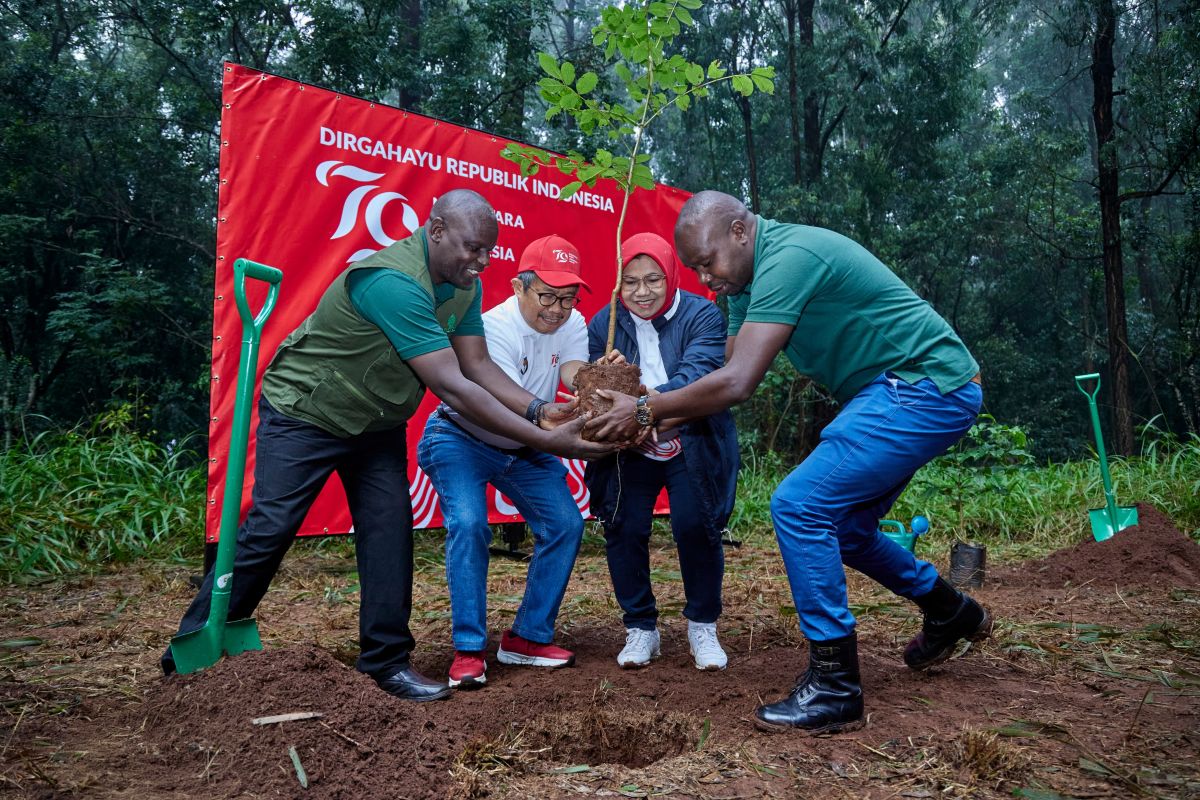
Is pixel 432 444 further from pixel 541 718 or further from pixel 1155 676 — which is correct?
pixel 1155 676

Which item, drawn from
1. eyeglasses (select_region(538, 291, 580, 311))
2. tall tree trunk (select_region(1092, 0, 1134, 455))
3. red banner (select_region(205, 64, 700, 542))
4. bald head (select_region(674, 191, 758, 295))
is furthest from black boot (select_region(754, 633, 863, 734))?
tall tree trunk (select_region(1092, 0, 1134, 455))

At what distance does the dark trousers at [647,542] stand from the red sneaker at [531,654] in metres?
0.29

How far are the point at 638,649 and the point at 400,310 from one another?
154cm

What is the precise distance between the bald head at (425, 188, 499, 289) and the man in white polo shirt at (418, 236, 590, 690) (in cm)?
45

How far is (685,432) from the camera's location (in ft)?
10.7

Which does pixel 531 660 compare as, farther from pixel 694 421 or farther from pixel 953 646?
pixel 953 646

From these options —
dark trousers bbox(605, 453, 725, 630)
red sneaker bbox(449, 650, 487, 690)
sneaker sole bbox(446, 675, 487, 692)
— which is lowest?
sneaker sole bbox(446, 675, 487, 692)

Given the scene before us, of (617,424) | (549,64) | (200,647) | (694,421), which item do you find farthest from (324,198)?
(200,647)

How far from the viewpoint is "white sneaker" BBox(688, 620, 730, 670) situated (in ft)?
10.5

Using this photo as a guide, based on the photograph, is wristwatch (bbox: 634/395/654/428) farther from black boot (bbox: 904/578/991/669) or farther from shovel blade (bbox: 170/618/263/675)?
shovel blade (bbox: 170/618/263/675)

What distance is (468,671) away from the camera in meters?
3.02

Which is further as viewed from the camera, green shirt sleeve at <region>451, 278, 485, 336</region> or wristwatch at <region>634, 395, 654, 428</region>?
green shirt sleeve at <region>451, 278, 485, 336</region>

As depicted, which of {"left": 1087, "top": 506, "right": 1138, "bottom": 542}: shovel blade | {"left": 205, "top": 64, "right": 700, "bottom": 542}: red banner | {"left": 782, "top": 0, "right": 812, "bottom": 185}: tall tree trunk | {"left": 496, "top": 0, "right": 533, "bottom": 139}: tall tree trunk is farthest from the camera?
{"left": 782, "top": 0, "right": 812, "bottom": 185}: tall tree trunk

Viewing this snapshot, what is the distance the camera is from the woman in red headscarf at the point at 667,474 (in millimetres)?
3242
